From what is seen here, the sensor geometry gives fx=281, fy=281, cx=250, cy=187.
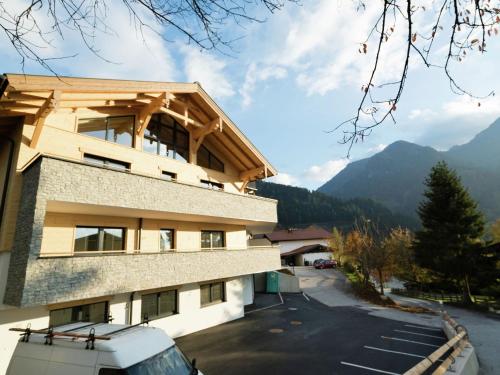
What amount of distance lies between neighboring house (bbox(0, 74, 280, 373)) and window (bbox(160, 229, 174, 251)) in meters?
0.06

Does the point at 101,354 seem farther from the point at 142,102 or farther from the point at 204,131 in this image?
the point at 204,131

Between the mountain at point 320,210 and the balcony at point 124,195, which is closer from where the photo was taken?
the balcony at point 124,195

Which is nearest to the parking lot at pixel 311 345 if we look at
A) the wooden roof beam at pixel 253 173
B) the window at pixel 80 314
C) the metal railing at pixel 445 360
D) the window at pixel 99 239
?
the metal railing at pixel 445 360

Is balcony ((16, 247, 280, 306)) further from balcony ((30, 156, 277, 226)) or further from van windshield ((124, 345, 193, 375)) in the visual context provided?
van windshield ((124, 345, 193, 375))

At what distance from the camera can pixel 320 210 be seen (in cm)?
14475

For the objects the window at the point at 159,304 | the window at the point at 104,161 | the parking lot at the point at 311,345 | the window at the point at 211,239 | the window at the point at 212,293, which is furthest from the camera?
the window at the point at 211,239

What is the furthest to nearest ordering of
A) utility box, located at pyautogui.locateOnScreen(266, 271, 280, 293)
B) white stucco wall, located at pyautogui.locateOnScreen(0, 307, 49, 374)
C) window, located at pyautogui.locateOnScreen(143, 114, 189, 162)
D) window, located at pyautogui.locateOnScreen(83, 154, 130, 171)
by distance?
utility box, located at pyautogui.locateOnScreen(266, 271, 280, 293), window, located at pyautogui.locateOnScreen(143, 114, 189, 162), window, located at pyautogui.locateOnScreen(83, 154, 130, 171), white stucco wall, located at pyautogui.locateOnScreen(0, 307, 49, 374)

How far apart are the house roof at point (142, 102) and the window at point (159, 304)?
8.69m

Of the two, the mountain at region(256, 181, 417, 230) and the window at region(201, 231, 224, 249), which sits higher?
the mountain at region(256, 181, 417, 230)

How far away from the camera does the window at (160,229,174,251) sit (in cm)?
1470

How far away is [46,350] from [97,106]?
1011cm

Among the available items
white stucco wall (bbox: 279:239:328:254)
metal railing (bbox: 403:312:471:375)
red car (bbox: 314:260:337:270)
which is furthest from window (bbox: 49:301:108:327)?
white stucco wall (bbox: 279:239:328:254)

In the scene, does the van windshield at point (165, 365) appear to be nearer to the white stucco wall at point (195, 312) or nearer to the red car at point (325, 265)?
the white stucco wall at point (195, 312)

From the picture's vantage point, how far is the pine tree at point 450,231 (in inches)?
963
